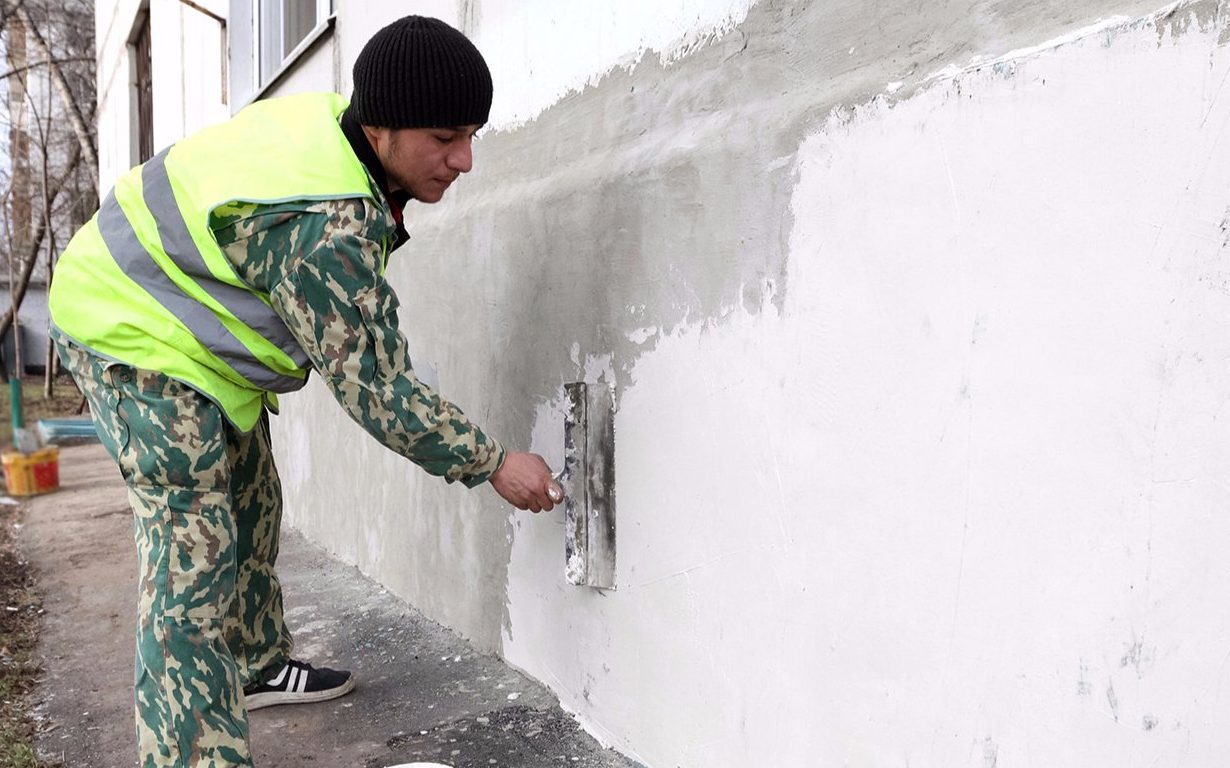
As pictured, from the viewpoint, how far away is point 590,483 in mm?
2021

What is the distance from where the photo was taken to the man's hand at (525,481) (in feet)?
6.24

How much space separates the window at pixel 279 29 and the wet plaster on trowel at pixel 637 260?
2677mm

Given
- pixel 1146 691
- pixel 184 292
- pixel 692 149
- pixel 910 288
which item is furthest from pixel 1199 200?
pixel 184 292

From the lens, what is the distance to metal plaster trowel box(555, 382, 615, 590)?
6.52ft

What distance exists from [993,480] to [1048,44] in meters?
0.52

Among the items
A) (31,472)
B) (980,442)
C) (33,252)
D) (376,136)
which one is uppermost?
(33,252)

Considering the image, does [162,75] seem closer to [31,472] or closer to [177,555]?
[31,472]

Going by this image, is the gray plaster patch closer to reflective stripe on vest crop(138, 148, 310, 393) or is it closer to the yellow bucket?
reflective stripe on vest crop(138, 148, 310, 393)

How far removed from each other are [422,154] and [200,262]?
0.45 meters

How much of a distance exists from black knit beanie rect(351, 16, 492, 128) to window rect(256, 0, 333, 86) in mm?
3340

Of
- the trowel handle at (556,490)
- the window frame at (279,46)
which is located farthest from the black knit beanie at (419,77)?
the window frame at (279,46)

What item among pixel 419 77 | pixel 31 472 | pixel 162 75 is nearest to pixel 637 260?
pixel 419 77

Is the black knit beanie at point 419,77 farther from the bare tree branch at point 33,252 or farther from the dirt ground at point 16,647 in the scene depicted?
the bare tree branch at point 33,252

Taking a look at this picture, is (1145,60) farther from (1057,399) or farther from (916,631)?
(916,631)
